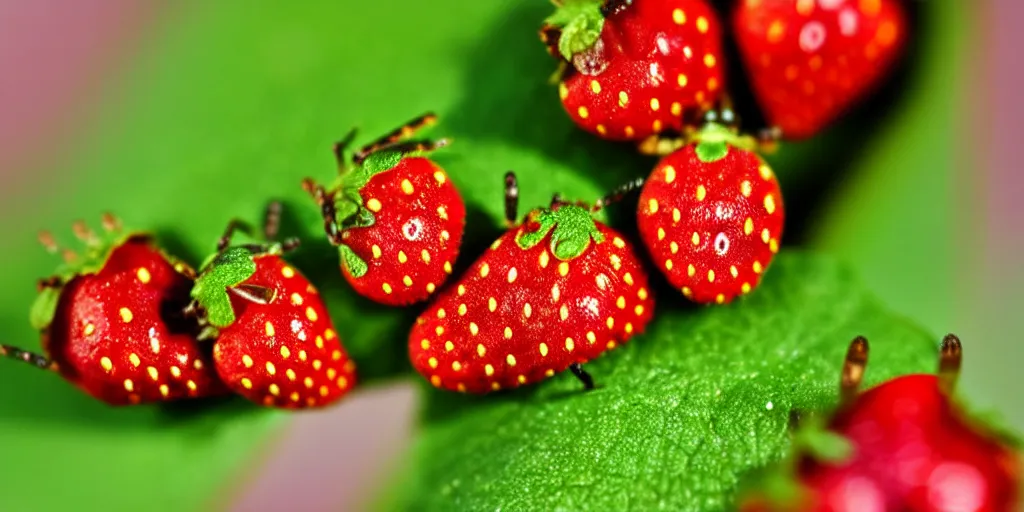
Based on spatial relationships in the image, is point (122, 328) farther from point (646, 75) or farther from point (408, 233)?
point (646, 75)

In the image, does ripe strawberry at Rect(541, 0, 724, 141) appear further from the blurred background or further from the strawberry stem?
the strawberry stem

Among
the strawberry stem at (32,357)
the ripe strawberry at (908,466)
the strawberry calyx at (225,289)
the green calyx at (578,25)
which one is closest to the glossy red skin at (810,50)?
the green calyx at (578,25)

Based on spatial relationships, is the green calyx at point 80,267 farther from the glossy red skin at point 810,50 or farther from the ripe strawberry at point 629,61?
the glossy red skin at point 810,50

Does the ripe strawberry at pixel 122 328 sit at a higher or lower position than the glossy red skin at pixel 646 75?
lower

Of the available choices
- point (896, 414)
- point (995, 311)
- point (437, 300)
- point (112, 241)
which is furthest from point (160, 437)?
point (995, 311)

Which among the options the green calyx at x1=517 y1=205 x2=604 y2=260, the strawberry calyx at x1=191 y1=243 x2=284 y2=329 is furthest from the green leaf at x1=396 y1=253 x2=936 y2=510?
the strawberry calyx at x1=191 y1=243 x2=284 y2=329
